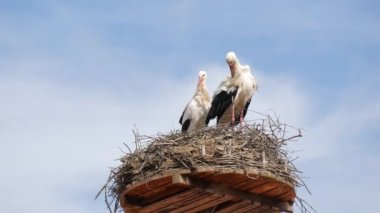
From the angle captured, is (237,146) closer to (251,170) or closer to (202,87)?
(251,170)

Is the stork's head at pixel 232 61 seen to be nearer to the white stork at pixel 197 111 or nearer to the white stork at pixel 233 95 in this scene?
the white stork at pixel 233 95

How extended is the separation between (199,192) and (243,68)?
143 inches

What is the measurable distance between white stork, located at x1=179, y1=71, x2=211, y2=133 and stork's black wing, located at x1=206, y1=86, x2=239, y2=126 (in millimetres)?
190

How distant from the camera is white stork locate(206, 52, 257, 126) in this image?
11.1 m

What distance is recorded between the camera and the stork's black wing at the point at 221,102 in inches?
436

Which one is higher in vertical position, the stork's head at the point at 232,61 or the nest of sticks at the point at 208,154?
the stork's head at the point at 232,61

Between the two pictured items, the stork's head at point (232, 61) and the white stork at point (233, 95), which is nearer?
the white stork at point (233, 95)

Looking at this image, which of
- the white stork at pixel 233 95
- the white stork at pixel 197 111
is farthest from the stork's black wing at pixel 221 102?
the white stork at pixel 197 111

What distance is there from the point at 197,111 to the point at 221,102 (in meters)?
0.43

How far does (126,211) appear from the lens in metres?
8.59

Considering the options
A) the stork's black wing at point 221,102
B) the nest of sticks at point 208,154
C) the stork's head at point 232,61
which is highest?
the stork's head at point 232,61

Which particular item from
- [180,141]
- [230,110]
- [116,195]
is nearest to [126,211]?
[116,195]

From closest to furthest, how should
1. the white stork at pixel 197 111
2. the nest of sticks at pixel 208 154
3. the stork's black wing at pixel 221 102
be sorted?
the nest of sticks at pixel 208 154 → the stork's black wing at pixel 221 102 → the white stork at pixel 197 111

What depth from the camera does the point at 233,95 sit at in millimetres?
11109
